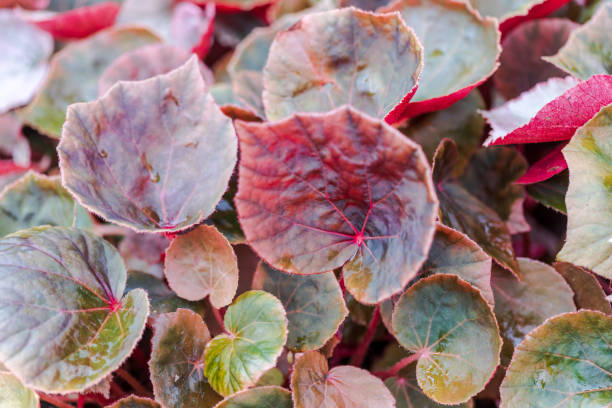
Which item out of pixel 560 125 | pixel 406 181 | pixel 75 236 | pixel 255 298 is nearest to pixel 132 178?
pixel 75 236

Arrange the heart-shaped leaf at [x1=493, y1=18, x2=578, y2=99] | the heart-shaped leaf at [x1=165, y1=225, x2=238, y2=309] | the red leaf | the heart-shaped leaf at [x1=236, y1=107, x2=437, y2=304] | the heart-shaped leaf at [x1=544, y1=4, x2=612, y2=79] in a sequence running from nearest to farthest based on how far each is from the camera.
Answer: the heart-shaped leaf at [x1=236, y1=107, x2=437, y2=304], the heart-shaped leaf at [x1=165, y1=225, x2=238, y2=309], the heart-shaped leaf at [x1=544, y1=4, x2=612, y2=79], the heart-shaped leaf at [x1=493, y1=18, x2=578, y2=99], the red leaf

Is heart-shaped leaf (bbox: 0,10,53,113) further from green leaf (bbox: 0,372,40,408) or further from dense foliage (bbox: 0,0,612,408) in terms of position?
green leaf (bbox: 0,372,40,408)

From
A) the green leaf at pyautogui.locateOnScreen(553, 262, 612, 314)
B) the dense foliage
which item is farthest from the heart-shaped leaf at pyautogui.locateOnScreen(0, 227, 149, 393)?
the green leaf at pyautogui.locateOnScreen(553, 262, 612, 314)

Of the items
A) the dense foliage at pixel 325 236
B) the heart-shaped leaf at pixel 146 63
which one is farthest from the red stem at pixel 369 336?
the heart-shaped leaf at pixel 146 63

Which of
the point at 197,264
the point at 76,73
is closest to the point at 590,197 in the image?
the point at 197,264

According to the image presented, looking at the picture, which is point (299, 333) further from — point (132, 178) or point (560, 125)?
point (560, 125)
